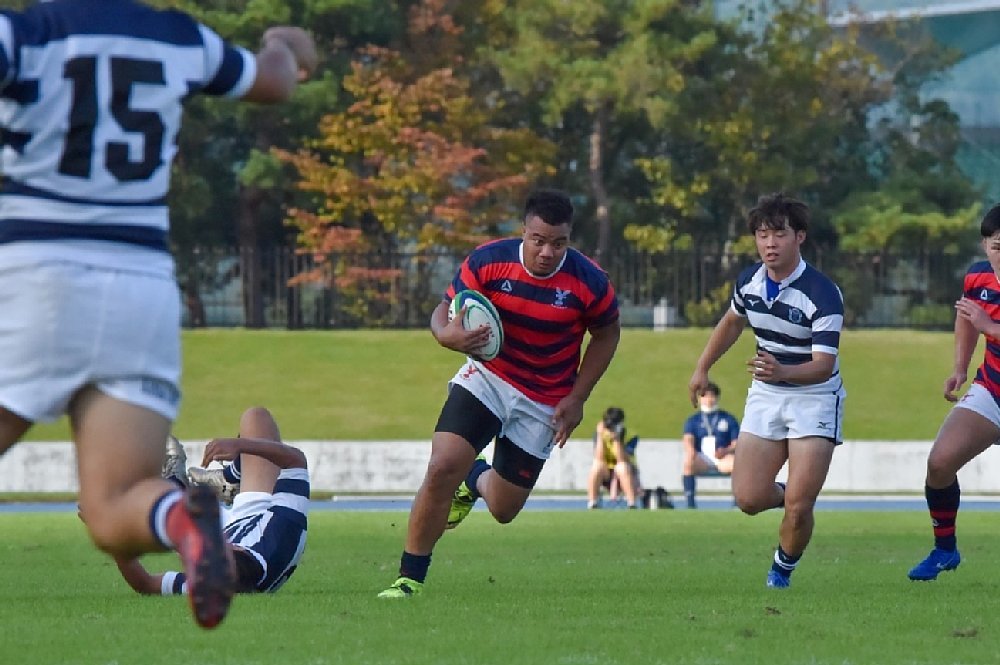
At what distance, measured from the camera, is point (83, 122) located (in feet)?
19.0

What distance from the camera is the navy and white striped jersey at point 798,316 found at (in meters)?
10.8

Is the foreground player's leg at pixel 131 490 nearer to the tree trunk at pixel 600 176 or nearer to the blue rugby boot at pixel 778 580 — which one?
the blue rugby boot at pixel 778 580

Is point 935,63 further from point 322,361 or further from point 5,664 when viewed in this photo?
point 5,664

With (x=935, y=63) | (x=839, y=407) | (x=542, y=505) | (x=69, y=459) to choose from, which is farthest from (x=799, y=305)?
(x=935, y=63)

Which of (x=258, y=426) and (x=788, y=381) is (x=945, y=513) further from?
(x=258, y=426)

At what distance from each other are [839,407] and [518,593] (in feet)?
7.34

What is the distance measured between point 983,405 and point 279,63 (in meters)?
6.21

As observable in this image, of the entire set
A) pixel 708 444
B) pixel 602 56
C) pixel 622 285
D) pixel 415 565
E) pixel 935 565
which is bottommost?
pixel 708 444

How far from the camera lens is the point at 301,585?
36.8 feet

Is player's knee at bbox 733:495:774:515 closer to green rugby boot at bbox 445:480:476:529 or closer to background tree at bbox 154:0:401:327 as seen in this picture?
green rugby boot at bbox 445:480:476:529

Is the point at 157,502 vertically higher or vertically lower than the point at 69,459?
higher

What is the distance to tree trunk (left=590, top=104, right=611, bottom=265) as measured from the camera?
4509 centimetres

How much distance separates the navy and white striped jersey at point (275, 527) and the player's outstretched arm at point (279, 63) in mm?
3059

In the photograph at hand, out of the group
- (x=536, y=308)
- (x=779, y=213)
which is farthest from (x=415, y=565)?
(x=779, y=213)
